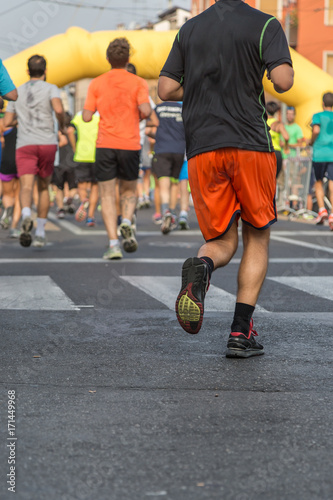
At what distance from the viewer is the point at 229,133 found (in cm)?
441

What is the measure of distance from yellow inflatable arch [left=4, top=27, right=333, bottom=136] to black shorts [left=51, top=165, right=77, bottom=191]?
552cm

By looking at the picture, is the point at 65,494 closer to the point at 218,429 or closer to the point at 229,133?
the point at 218,429

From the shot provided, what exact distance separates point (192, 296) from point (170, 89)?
1158 millimetres

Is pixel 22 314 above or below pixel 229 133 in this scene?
below

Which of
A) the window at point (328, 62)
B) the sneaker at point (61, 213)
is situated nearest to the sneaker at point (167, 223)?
the sneaker at point (61, 213)

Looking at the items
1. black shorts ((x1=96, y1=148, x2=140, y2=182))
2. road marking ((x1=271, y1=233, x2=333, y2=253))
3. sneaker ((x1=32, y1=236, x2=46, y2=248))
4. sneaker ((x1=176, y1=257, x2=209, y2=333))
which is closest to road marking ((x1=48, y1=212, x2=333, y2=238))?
road marking ((x1=271, y1=233, x2=333, y2=253))

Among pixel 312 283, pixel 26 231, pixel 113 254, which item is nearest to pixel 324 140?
pixel 26 231

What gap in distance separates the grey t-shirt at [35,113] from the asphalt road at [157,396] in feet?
11.9

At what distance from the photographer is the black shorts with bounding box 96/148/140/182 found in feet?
31.2

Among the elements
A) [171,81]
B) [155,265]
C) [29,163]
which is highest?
[171,81]

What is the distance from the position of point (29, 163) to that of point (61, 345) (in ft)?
19.7

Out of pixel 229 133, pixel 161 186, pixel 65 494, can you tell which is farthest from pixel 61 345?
pixel 161 186

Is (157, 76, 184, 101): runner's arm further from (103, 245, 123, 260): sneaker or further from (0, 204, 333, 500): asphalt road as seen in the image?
(103, 245, 123, 260): sneaker

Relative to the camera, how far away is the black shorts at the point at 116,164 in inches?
375
